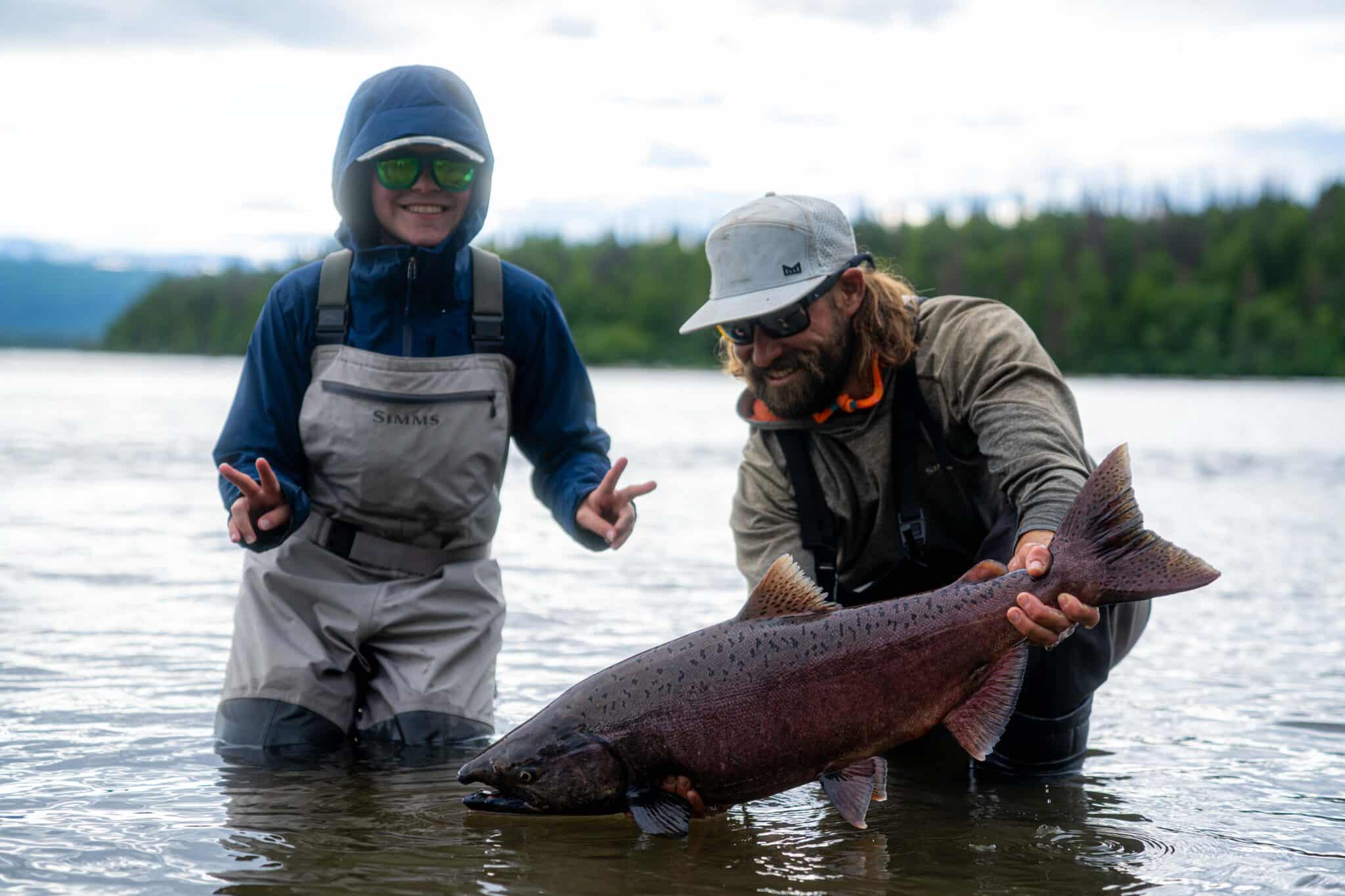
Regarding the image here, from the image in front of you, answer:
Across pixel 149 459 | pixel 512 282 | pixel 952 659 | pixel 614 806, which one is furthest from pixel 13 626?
pixel 149 459

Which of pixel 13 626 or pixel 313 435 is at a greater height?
pixel 313 435

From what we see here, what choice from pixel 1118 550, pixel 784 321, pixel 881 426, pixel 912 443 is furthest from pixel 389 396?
pixel 1118 550

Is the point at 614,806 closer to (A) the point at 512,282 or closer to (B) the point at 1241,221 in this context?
(A) the point at 512,282

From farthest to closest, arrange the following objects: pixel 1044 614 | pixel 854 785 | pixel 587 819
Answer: pixel 587 819 → pixel 854 785 → pixel 1044 614

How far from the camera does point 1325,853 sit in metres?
4.36

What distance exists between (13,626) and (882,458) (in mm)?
5353

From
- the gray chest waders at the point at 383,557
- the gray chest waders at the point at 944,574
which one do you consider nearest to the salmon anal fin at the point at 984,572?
the gray chest waders at the point at 944,574

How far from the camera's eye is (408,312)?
5266 millimetres

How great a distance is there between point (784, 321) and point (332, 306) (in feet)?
5.50

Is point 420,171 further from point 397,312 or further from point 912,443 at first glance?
point 912,443

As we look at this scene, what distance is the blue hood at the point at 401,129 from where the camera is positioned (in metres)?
5.17

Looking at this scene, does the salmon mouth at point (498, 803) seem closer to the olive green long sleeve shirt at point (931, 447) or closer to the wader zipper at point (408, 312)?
the olive green long sleeve shirt at point (931, 447)

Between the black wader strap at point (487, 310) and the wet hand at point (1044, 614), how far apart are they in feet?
7.34

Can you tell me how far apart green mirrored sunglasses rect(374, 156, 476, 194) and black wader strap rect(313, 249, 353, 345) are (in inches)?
13.8
